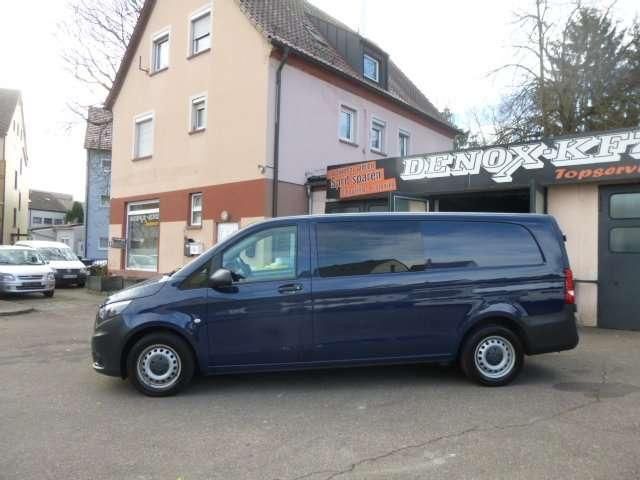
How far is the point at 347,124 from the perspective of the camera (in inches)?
680

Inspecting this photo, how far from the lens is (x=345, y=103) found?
55.4ft

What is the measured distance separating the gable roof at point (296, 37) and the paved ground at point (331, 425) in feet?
35.1

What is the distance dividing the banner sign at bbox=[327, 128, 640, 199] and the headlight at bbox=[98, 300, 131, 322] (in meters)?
7.53

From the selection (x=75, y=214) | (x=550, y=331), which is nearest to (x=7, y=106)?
(x=75, y=214)

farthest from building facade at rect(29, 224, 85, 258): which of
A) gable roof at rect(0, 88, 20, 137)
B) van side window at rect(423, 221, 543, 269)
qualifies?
van side window at rect(423, 221, 543, 269)

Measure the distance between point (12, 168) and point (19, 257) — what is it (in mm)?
25902

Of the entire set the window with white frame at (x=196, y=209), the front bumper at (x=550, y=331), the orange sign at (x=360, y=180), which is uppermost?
the orange sign at (x=360, y=180)

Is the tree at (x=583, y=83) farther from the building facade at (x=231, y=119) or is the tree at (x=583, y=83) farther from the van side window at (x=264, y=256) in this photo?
the van side window at (x=264, y=256)

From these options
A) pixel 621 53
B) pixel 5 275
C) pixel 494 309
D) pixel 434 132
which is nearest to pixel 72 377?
pixel 494 309

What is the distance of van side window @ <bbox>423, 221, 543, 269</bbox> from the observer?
6109 mm

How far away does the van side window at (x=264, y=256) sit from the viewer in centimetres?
585

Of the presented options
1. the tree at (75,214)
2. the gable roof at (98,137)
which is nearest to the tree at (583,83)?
the gable roof at (98,137)

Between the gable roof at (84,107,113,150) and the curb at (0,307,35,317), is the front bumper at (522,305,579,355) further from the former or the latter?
the gable roof at (84,107,113,150)

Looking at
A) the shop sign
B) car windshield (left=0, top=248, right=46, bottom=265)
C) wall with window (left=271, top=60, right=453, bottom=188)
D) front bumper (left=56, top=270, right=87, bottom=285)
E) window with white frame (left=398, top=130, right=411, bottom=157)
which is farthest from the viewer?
front bumper (left=56, top=270, right=87, bottom=285)
